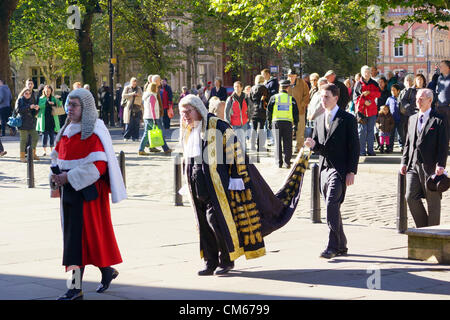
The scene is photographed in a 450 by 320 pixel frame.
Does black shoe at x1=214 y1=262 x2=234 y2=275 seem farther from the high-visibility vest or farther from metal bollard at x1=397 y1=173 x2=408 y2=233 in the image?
the high-visibility vest

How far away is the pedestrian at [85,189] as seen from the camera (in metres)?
6.89

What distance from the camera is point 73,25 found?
38375mm

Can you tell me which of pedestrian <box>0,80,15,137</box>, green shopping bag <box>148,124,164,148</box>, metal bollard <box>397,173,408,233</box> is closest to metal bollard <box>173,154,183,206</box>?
metal bollard <box>397,173,408,233</box>

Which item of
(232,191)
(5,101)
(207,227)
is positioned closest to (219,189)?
(232,191)

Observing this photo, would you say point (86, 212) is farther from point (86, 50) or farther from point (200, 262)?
point (86, 50)

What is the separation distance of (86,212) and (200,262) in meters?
1.84

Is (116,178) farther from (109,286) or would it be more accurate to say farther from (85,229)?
(109,286)

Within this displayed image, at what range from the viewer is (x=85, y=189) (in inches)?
272

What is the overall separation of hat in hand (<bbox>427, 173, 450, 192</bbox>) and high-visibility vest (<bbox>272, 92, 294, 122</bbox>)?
26.7ft

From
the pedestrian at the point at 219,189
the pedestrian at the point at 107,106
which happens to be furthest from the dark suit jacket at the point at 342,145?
the pedestrian at the point at 107,106

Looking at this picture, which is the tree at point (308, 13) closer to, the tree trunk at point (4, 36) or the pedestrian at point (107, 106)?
the tree trunk at point (4, 36)

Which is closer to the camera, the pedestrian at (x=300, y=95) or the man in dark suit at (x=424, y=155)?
the man in dark suit at (x=424, y=155)

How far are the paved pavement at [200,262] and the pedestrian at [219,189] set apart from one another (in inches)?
9.3

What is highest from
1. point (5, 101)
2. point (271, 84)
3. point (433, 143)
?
point (271, 84)
